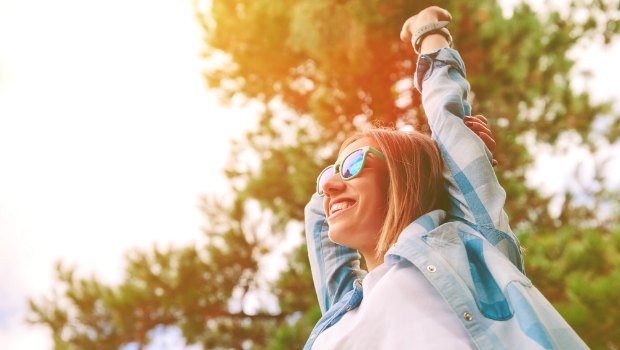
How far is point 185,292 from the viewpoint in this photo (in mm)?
4695

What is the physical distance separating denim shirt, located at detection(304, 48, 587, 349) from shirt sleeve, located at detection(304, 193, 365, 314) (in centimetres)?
27

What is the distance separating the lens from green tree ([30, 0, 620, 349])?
4.18 meters

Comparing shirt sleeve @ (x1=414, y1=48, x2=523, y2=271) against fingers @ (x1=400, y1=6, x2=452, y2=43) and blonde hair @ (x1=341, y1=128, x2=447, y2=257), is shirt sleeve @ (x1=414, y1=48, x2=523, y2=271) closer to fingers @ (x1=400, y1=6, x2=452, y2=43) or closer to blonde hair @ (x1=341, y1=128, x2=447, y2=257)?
blonde hair @ (x1=341, y1=128, x2=447, y2=257)

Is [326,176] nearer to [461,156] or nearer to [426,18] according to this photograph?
[461,156]

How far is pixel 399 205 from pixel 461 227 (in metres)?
0.16

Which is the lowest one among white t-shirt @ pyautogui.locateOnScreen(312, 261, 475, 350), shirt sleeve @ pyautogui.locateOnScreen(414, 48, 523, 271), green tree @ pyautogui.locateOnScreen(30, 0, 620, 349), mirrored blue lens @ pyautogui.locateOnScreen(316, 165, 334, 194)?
white t-shirt @ pyautogui.locateOnScreen(312, 261, 475, 350)

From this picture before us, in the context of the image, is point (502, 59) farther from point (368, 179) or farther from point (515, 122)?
point (368, 179)

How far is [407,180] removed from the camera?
42.8 inches

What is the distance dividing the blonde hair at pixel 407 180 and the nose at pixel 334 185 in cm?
11

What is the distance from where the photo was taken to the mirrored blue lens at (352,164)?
45.1 inches

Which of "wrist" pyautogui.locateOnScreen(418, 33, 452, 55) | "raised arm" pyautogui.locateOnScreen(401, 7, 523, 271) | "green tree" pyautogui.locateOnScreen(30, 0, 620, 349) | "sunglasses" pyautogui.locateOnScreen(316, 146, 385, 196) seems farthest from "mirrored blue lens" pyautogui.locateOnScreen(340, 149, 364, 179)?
"green tree" pyautogui.locateOnScreen(30, 0, 620, 349)

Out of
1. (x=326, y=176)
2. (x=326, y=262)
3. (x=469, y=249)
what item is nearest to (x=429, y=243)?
(x=469, y=249)

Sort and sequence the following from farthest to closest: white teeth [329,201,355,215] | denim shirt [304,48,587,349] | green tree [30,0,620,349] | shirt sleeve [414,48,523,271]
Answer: green tree [30,0,620,349] < white teeth [329,201,355,215] < shirt sleeve [414,48,523,271] < denim shirt [304,48,587,349]

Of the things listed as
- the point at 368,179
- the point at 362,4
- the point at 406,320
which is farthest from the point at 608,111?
the point at 406,320
